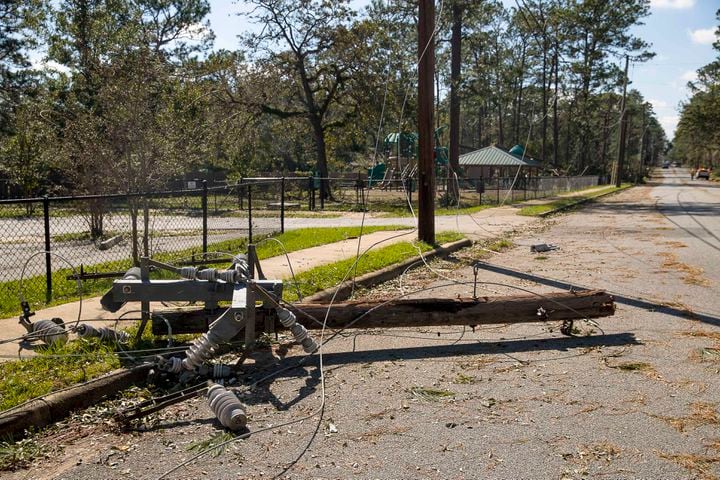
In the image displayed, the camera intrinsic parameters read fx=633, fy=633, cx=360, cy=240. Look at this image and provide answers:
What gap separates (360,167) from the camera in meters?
85.5

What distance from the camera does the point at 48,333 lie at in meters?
5.68

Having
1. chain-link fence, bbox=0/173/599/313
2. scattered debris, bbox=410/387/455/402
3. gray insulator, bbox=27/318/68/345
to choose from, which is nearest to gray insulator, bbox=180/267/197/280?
gray insulator, bbox=27/318/68/345

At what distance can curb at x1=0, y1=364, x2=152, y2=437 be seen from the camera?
413cm

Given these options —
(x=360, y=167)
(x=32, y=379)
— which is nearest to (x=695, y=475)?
(x=32, y=379)

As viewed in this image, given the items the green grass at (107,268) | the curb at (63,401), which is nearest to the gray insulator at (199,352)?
the curb at (63,401)

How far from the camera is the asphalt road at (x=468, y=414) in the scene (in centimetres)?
373

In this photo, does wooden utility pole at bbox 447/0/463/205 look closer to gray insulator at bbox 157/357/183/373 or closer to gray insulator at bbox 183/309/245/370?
gray insulator at bbox 183/309/245/370

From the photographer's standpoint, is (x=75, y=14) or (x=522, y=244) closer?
(x=522, y=244)

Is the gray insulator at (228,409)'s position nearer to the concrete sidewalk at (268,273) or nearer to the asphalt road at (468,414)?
the asphalt road at (468,414)

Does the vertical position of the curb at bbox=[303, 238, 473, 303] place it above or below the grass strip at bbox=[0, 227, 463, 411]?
above

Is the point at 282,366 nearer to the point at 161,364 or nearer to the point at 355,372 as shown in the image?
the point at 355,372

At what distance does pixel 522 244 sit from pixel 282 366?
433 inches

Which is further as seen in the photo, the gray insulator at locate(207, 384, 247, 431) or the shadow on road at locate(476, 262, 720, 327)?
the shadow on road at locate(476, 262, 720, 327)

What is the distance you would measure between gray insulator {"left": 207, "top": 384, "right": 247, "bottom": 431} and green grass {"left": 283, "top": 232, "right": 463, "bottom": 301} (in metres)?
3.33
